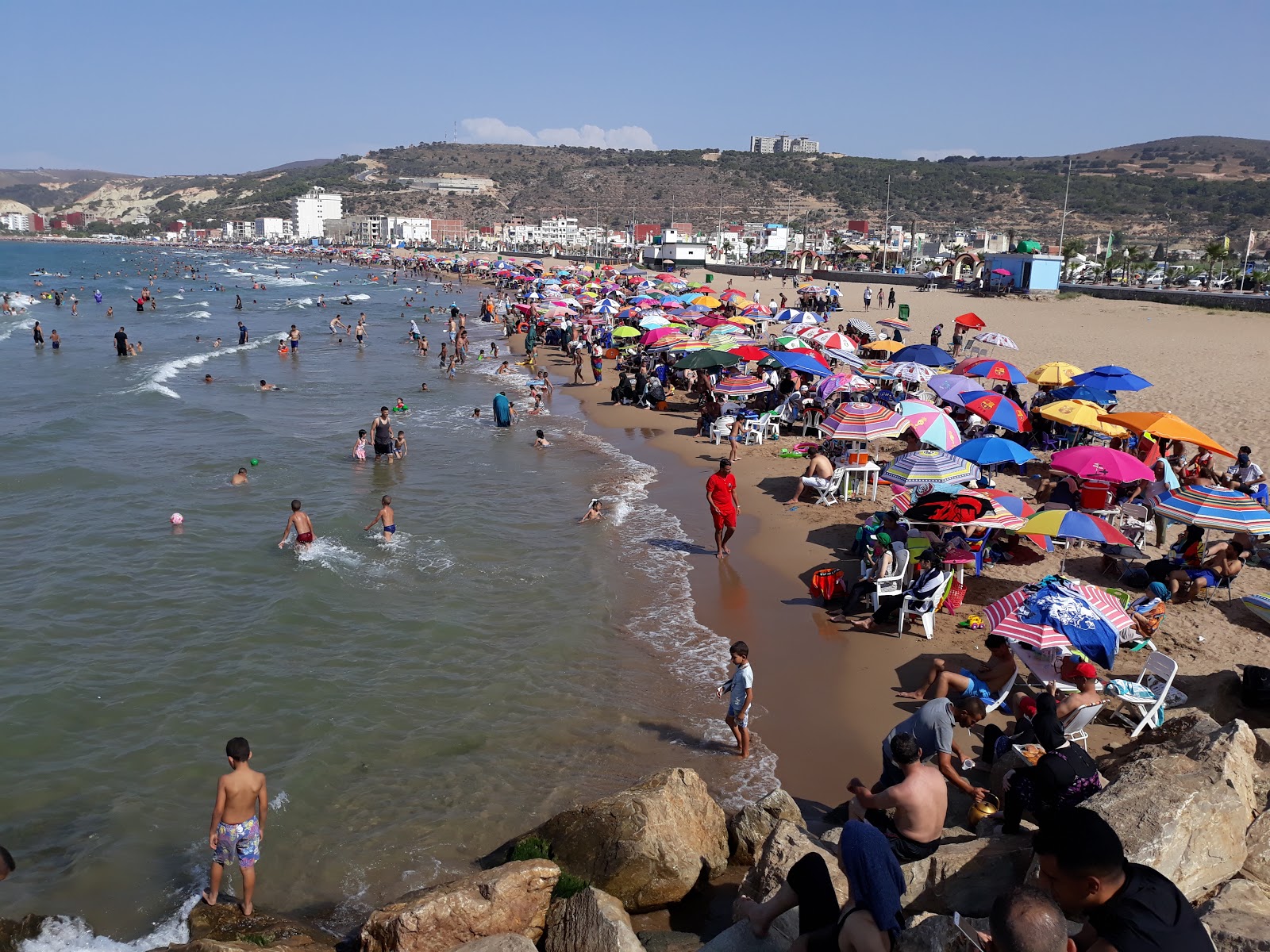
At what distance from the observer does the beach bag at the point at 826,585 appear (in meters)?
9.60

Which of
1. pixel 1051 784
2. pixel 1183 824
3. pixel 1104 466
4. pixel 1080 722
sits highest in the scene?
pixel 1104 466

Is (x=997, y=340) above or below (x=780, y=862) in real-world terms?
above

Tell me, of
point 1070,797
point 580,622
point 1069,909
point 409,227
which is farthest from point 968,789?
point 409,227

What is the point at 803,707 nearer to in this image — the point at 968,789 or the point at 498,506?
the point at 968,789

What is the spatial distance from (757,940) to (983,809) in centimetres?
212

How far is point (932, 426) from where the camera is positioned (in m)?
11.9

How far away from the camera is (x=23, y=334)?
121 feet

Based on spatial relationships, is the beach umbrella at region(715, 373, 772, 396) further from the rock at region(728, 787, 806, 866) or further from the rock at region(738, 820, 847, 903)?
the rock at region(738, 820, 847, 903)

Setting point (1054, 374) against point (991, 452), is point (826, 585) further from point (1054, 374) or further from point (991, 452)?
point (1054, 374)

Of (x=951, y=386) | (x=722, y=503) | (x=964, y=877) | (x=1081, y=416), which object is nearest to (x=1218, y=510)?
(x=1081, y=416)

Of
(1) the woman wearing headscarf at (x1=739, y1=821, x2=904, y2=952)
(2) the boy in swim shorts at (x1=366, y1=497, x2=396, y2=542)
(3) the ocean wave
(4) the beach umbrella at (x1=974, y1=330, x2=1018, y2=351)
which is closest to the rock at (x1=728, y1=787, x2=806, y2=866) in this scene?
(1) the woman wearing headscarf at (x1=739, y1=821, x2=904, y2=952)

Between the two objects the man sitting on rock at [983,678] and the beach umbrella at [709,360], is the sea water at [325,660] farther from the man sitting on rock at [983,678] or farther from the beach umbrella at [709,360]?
the beach umbrella at [709,360]

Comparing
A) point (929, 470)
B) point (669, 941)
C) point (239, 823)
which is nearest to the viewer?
point (669, 941)

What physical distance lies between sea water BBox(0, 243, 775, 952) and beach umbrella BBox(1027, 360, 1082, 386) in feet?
25.8
